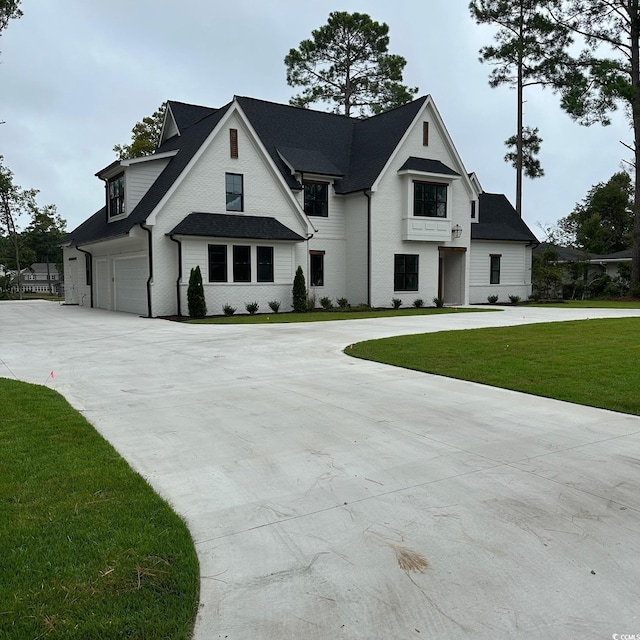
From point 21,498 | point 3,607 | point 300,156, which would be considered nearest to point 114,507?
point 21,498

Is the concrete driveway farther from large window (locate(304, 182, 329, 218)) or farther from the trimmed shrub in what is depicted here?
large window (locate(304, 182, 329, 218))

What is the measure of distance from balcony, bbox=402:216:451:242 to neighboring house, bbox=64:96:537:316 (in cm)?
6

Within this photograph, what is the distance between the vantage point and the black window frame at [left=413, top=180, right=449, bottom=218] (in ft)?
83.7

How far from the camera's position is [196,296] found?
20156 mm

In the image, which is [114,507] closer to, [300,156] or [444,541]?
[444,541]

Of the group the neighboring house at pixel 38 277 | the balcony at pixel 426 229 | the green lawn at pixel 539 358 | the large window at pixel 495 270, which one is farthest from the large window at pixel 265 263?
the neighboring house at pixel 38 277

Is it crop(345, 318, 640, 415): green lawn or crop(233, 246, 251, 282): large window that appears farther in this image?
crop(233, 246, 251, 282): large window

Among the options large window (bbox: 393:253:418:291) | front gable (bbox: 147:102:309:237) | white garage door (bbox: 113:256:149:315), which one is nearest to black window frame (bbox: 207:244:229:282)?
front gable (bbox: 147:102:309:237)

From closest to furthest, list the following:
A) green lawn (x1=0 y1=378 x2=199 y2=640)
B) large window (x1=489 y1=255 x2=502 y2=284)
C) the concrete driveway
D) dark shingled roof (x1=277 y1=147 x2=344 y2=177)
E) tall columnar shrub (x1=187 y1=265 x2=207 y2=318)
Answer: green lawn (x1=0 y1=378 x2=199 y2=640), the concrete driveway, tall columnar shrub (x1=187 y1=265 x2=207 y2=318), dark shingled roof (x1=277 y1=147 x2=344 y2=177), large window (x1=489 y1=255 x2=502 y2=284)

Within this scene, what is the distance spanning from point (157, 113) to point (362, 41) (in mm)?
14493

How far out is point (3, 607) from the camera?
254cm

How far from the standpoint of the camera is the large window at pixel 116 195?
23.2 meters

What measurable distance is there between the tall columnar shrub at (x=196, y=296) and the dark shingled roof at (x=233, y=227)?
155cm

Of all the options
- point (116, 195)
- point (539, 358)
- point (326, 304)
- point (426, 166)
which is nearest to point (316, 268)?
point (326, 304)
